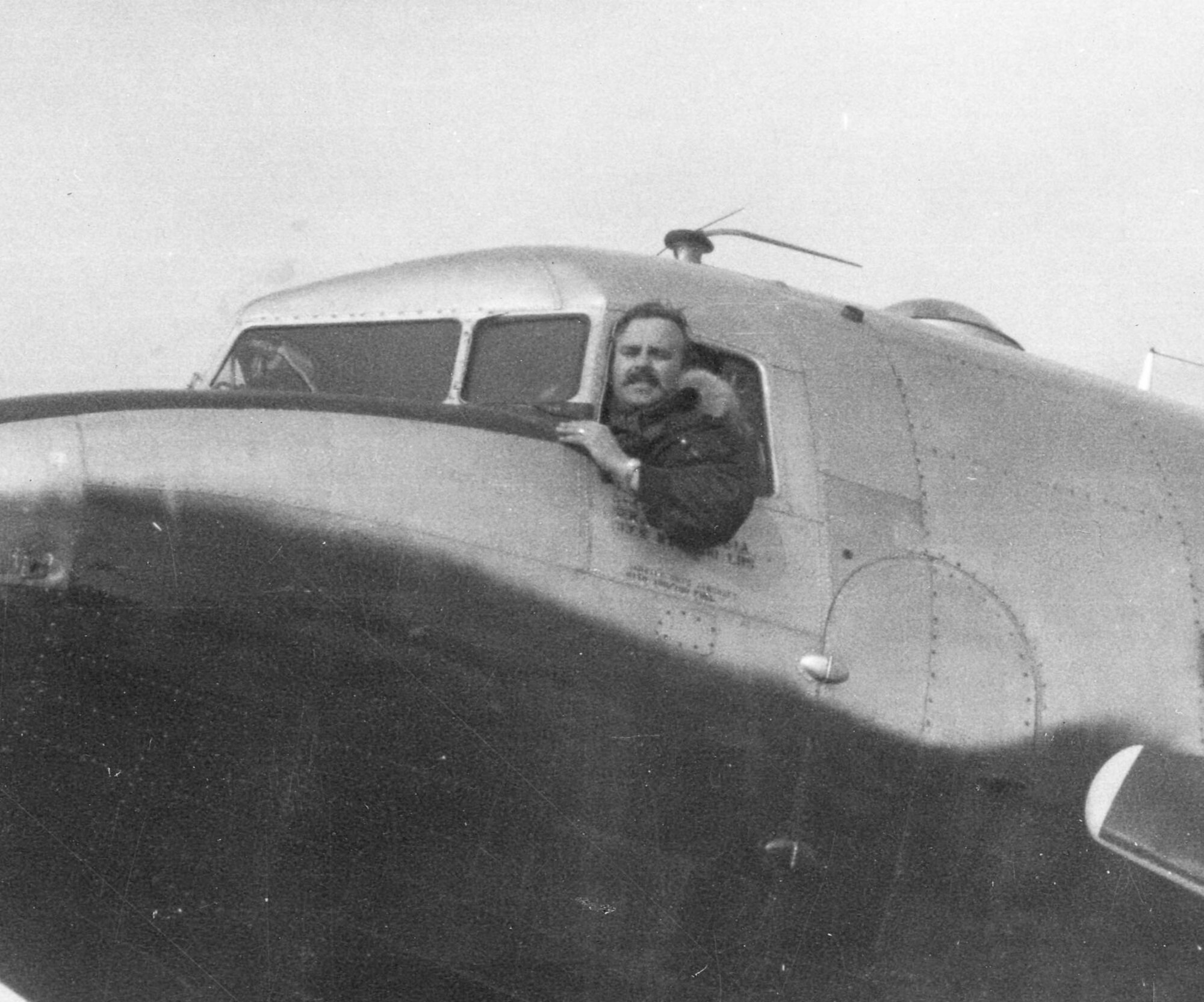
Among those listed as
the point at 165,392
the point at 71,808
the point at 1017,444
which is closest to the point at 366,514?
the point at 165,392

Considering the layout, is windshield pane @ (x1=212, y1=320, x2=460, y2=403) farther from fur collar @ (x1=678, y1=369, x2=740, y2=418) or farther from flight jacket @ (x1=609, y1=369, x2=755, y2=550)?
fur collar @ (x1=678, y1=369, x2=740, y2=418)

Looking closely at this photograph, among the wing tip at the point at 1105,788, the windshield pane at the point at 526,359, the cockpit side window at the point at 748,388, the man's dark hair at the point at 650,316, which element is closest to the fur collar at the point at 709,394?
the cockpit side window at the point at 748,388

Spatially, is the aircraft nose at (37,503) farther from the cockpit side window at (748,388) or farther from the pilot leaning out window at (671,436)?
the cockpit side window at (748,388)

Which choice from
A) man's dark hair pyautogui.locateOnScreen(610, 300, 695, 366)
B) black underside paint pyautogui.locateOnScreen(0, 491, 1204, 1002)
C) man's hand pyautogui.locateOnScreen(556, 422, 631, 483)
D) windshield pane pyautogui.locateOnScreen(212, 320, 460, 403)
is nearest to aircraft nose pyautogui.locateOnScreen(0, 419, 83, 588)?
black underside paint pyautogui.locateOnScreen(0, 491, 1204, 1002)

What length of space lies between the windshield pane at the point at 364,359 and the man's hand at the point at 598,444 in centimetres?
55

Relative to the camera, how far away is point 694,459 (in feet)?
19.2

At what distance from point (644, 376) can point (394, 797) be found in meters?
1.90

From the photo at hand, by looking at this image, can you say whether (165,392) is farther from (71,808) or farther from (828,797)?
(828,797)

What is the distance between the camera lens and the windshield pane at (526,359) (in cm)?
621

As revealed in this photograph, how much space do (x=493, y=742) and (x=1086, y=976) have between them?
2.83 meters

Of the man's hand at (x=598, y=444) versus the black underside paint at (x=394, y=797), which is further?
the man's hand at (x=598, y=444)

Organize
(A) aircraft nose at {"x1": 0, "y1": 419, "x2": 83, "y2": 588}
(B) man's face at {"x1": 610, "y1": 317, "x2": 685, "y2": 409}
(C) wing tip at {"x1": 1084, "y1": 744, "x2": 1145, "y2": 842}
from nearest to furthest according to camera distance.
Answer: (A) aircraft nose at {"x1": 0, "y1": 419, "x2": 83, "y2": 588} < (B) man's face at {"x1": 610, "y1": 317, "x2": 685, "y2": 409} < (C) wing tip at {"x1": 1084, "y1": 744, "x2": 1145, "y2": 842}

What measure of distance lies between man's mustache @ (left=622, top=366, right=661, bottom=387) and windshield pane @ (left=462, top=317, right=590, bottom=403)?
209mm

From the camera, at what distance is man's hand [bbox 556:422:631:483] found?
5.63 metres
